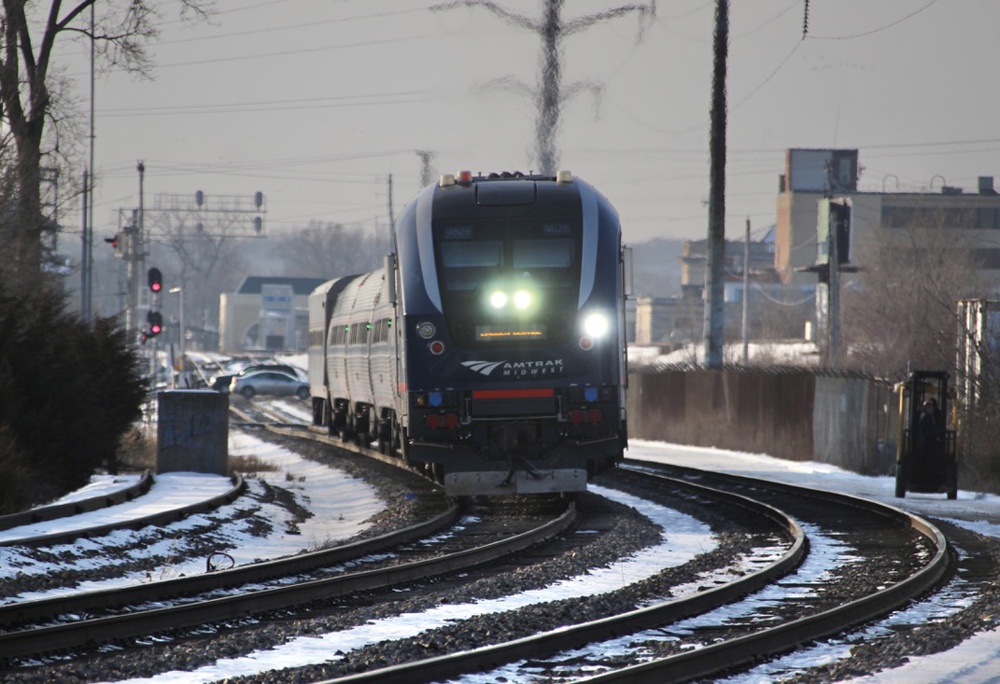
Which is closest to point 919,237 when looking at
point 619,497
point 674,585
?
point 619,497

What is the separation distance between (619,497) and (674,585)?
27.5ft

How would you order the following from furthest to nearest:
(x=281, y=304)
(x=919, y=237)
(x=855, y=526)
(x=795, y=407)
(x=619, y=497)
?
(x=281, y=304)
(x=919, y=237)
(x=795, y=407)
(x=619, y=497)
(x=855, y=526)

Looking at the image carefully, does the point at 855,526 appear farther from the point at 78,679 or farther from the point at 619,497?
the point at 78,679

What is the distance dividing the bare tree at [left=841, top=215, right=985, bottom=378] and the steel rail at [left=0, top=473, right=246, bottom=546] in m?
42.4

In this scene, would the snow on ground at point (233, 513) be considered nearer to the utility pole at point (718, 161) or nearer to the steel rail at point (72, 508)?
the steel rail at point (72, 508)

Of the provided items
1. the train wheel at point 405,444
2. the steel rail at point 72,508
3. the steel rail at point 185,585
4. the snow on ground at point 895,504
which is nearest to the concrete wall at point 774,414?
the snow on ground at point 895,504

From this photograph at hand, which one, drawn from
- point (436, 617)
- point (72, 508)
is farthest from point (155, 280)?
point (436, 617)

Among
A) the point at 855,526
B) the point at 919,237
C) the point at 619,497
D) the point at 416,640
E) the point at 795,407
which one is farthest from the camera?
the point at 919,237

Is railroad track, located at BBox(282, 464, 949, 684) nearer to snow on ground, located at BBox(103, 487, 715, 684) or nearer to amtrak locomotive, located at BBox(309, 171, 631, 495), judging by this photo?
snow on ground, located at BBox(103, 487, 715, 684)

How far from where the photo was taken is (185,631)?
8688 millimetres

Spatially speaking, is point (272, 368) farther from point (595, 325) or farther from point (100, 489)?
point (595, 325)

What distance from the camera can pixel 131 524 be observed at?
13391mm

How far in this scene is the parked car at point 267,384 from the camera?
65.4m

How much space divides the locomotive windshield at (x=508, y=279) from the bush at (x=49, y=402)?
540 cm
